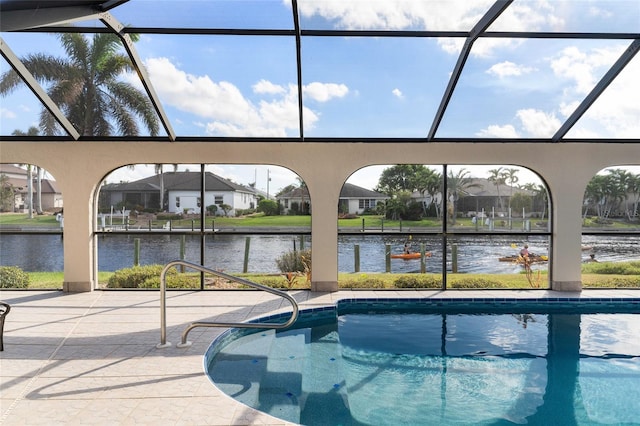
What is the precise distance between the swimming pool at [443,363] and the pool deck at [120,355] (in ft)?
1.03

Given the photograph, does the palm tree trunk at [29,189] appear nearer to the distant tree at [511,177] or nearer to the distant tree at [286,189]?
the distant tree at [286,189]

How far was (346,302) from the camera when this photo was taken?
7.10 m

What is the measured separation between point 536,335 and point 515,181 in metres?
12.5

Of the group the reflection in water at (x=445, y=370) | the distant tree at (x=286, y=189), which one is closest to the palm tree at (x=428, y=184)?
the distant tree at (x=286, y=189)

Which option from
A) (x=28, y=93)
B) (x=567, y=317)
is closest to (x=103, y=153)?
(x=28, y=93)

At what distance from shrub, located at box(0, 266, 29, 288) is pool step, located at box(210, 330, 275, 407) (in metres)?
7.13

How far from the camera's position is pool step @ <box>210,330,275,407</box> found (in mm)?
3930

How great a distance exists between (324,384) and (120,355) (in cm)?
215

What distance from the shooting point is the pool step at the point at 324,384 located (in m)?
3.58

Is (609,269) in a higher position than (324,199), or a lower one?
lower

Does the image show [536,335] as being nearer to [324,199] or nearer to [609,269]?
[324,199]

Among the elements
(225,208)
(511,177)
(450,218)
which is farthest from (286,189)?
(511,177)

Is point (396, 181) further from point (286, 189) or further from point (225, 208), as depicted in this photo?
point (225, 208)

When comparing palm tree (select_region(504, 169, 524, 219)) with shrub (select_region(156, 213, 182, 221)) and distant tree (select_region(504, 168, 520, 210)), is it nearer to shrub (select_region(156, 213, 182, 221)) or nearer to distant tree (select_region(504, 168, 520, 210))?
distant tree (select_region(504, 168, 520, 210))
